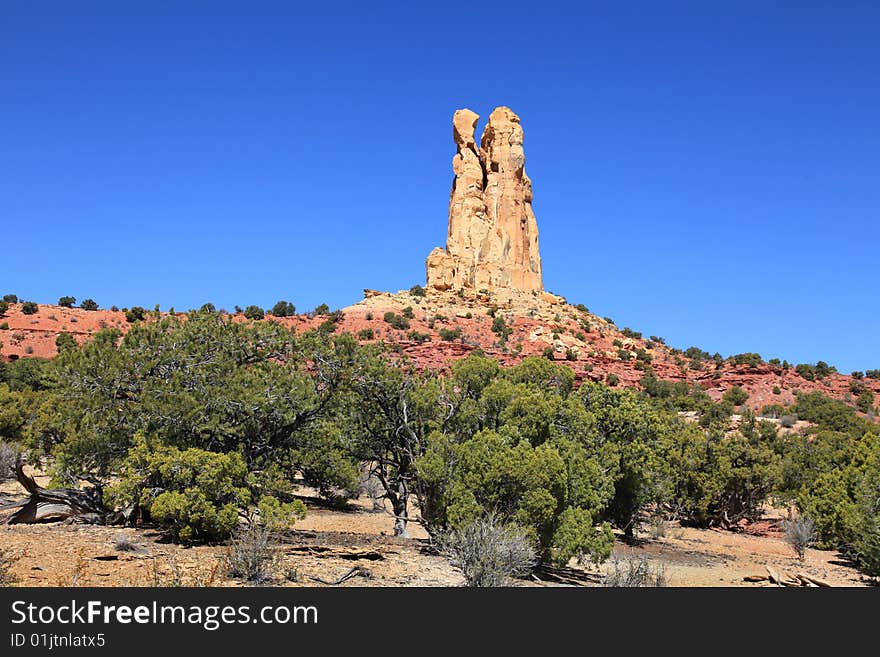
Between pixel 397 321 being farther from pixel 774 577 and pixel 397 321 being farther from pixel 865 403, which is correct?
pixel 774 577

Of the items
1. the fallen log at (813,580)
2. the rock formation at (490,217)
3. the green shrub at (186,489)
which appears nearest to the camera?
the green shrub at (186,489)

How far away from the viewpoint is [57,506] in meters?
14.4

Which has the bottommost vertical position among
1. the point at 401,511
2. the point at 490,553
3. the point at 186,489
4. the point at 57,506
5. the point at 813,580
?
the point at 813,580

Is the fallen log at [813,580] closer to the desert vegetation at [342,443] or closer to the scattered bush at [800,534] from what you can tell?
the desert vegetation at [342,443]

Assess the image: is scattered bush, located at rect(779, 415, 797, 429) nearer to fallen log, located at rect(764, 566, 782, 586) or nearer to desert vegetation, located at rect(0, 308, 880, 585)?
desert vegetation, located at rect(0, 308, 880, 585)

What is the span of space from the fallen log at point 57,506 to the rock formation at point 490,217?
6385cm

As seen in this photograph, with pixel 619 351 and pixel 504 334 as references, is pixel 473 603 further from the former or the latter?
pixel 619 351

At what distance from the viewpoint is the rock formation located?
3078 inches

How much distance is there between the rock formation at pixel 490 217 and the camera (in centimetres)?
7819

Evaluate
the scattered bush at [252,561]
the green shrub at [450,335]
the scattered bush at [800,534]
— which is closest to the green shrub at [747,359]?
the green shrub at [450,335]

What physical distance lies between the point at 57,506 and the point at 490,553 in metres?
8.85

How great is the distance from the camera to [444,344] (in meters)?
58.7

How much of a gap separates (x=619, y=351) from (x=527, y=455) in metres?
56.1

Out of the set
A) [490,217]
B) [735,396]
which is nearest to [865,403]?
[735,396]
